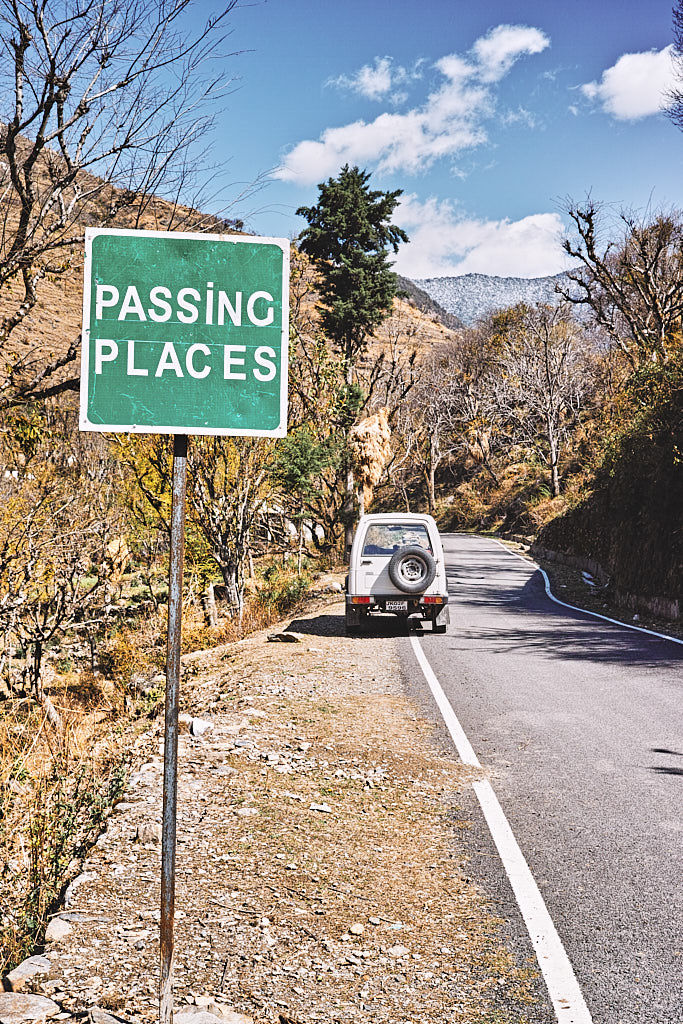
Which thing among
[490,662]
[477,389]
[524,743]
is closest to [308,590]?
[490,662]

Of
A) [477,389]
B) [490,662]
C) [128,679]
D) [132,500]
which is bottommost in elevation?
[128,679]

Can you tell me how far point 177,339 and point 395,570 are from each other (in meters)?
10.5

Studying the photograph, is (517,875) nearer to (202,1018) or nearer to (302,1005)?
(302,1005)

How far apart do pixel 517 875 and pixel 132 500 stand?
14.0 meters

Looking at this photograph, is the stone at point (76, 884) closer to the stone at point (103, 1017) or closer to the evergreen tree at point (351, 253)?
the stone at point (103, 1017)

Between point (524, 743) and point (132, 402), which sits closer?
point (132, 402)

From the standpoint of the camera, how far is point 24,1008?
3.06 m

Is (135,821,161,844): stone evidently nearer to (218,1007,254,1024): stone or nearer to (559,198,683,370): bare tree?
(218,1007,254,1024): stone

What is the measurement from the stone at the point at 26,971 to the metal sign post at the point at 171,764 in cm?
82

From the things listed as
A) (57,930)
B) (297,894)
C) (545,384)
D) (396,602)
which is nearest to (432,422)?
(545,384)

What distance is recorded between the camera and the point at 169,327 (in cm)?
304

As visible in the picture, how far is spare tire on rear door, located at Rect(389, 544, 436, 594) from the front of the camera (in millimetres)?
13336

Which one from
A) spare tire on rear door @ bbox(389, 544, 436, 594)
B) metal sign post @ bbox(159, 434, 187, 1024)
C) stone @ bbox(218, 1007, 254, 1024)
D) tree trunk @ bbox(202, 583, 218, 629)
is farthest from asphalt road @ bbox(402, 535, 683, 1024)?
tree trunk @ bbox(202, 583, 218, 629)

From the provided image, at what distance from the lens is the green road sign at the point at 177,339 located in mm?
3008
